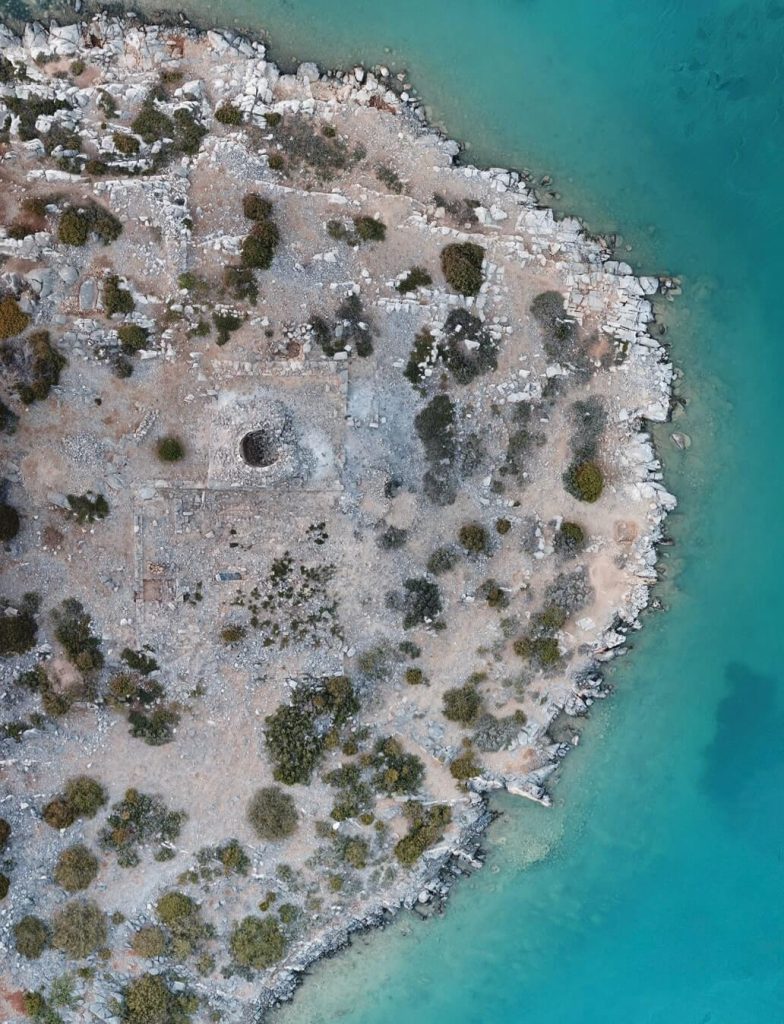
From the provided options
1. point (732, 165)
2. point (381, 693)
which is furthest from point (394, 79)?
point (381, 693)

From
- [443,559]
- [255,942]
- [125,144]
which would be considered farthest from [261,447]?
[255,942]

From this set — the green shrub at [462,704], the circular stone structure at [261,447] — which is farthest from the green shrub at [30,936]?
the circular stone structure at [261,447]

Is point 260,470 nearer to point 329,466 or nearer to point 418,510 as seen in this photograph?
point 329,466

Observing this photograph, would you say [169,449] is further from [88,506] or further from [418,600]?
[418,600]

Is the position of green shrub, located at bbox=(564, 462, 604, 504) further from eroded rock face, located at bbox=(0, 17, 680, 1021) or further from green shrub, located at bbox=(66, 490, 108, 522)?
green shrub, located at bbox=(66, 490, 108, 522)

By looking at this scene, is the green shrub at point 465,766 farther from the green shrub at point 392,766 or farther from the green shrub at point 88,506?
the green shrub at point 88,506

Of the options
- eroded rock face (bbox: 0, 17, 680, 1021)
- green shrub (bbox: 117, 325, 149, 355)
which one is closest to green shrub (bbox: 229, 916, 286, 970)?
eroded rock face (bbox: 0, 17, 680, 1021)
